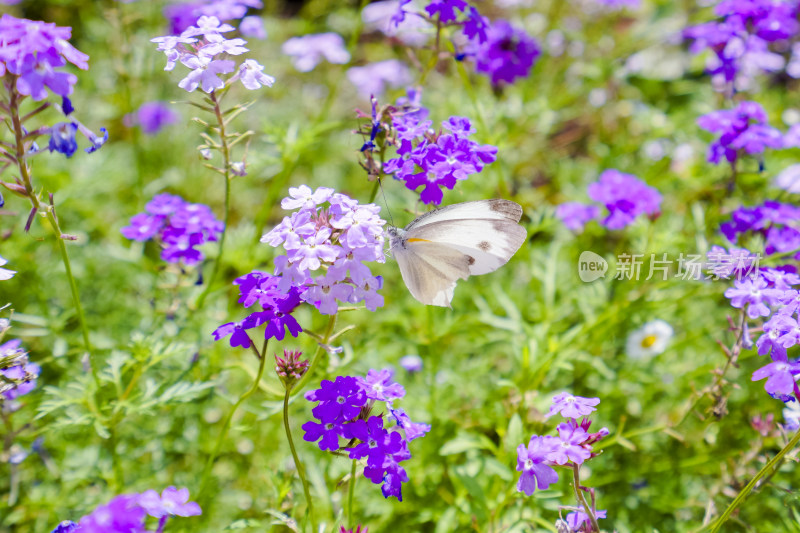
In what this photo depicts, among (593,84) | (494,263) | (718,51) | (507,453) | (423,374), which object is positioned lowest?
(423,374)

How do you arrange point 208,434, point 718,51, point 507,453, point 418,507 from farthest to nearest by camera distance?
1. point 718,51
2. point 208,434
3. point 418,507
4. point 507,453

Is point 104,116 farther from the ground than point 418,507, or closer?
farther from the ground

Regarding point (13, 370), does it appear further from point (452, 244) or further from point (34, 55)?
point (452, 244)

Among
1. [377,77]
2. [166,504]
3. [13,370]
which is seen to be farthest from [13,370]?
[377,77]

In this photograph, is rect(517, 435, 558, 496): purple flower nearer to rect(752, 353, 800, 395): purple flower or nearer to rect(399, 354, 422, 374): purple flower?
rect(752, 353, 800, 395): purple flower

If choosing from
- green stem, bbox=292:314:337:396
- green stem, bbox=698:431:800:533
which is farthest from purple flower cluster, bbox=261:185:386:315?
green stem, bbox=698:431:800:533

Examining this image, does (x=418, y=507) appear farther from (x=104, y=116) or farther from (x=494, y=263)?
(x=104, y=116)

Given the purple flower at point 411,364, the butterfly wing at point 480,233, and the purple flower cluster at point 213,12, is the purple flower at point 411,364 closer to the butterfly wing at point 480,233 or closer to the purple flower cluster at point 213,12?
the butterfly wing at point 480,233

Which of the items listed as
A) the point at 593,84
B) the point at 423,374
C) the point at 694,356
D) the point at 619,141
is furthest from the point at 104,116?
the point at 694,356
